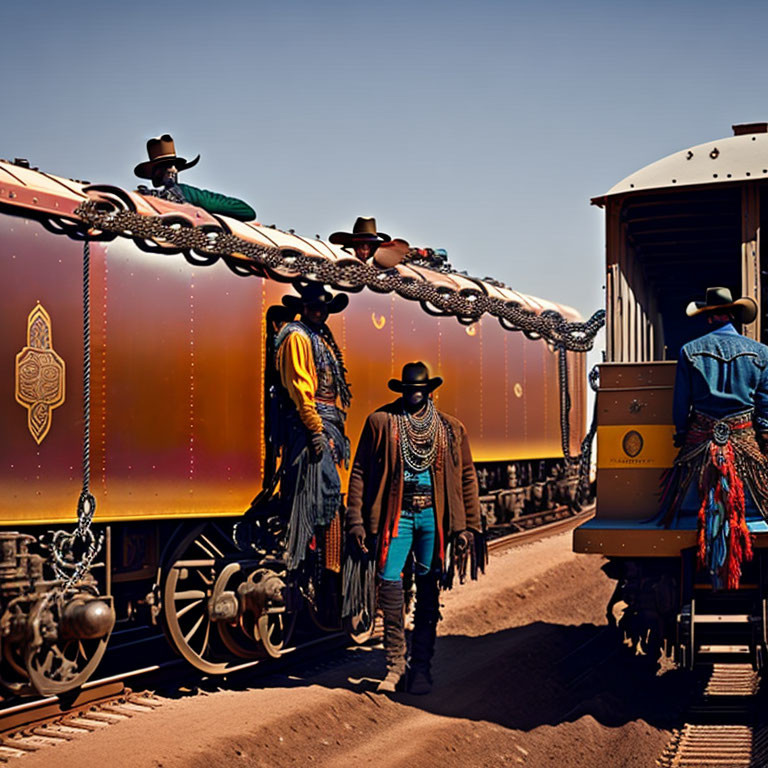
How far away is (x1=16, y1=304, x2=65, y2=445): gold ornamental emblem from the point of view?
27.6 ft

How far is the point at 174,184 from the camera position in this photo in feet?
35.7

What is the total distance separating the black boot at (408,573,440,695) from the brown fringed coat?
1.05 feet

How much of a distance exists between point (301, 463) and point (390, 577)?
1.41 metres

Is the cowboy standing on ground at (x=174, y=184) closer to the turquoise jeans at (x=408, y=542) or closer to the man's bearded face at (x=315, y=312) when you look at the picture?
the man's bearded face at (x=315, y=312)

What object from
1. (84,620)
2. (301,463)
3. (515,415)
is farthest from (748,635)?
(515,415)

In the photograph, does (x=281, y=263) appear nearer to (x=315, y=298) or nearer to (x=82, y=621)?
(x=315, y=298)

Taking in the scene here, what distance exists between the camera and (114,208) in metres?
9.13

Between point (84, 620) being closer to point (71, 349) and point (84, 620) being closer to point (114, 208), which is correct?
point (71, 349)

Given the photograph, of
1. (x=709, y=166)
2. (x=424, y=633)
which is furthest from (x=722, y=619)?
(x=709, y=166)

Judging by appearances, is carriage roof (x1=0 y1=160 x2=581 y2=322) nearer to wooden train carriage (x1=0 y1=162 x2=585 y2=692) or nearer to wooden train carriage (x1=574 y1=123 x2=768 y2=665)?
wooden train carriage (x1=0 y1=162 x2=585 y2=692)

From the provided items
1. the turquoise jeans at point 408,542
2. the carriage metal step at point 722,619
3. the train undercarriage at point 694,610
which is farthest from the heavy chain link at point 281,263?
the carriage metal step at point 722,619

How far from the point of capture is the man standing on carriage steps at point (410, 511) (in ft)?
30.7

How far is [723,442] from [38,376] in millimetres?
4682

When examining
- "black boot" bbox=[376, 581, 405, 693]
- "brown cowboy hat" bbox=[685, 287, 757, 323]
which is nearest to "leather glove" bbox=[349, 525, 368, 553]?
"black boot" bbox=[376, 581, 405, 693]
